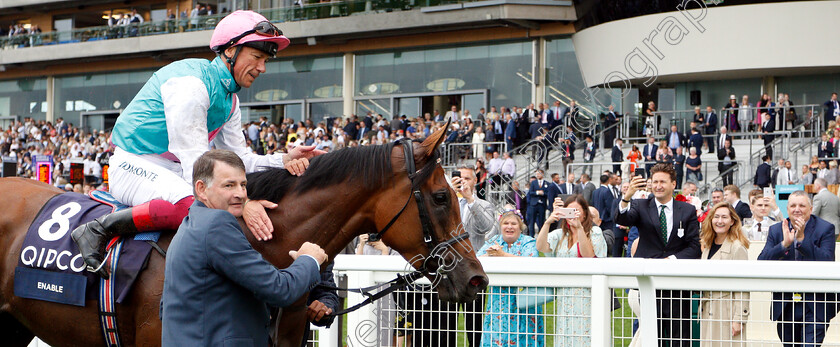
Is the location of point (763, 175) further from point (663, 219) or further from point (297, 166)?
point (297, 166)

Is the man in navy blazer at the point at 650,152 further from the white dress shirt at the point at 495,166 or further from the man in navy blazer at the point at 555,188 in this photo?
the white dress shirt at the point at 495,166

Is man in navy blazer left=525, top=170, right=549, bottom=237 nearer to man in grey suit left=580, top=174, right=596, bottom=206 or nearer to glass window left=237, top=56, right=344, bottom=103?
man in grey suit left=580, top=174, right=596, bottom=206

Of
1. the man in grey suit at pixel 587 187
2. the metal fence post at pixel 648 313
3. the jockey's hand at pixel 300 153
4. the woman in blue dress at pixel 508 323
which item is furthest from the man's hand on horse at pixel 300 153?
the man in grey suit at pixel 587 187

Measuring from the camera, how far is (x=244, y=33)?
3.14 meters

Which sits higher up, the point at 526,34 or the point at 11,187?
the point at 526,34

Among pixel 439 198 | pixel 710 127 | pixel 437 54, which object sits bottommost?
pixel 439 198

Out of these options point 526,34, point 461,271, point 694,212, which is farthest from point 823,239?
point 526,34

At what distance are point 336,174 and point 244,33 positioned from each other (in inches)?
24.5

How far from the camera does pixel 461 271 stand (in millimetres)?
2900

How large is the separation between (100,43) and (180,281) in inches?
1182

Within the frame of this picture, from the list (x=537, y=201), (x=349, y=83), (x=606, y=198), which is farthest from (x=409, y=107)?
(x=606, y=198)

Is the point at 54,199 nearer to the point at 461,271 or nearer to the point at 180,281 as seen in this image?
the point at 180,281

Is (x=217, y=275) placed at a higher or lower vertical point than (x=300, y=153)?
lower

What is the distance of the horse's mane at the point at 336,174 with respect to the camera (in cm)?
298
